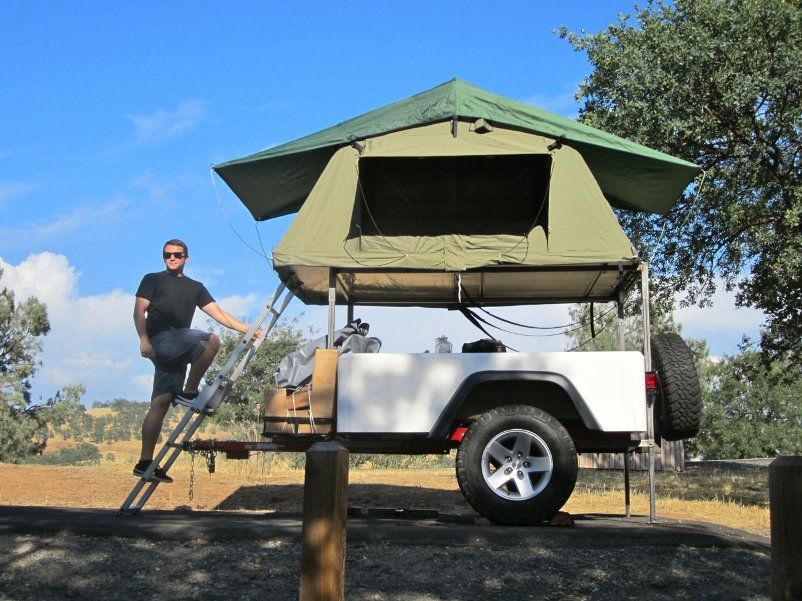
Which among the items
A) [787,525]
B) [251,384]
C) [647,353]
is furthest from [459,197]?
[251,384]

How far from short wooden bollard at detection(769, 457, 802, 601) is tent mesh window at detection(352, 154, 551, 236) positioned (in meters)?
5.22

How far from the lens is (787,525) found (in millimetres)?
3322

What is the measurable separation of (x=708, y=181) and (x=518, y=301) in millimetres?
6249

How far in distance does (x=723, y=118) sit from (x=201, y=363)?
9.38m

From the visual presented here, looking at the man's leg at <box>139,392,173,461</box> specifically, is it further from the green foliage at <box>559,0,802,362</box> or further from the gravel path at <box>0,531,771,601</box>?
the green foliage at <box>559,0,802,362</box>

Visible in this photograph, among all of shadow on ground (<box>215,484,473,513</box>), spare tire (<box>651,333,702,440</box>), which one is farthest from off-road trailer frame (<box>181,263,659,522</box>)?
shadow on ground (<box>215,484,473,513</box>)

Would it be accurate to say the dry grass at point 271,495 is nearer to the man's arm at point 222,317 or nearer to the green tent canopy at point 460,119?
the man's arm at point 222,317

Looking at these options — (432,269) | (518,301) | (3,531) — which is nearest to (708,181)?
(518,301)

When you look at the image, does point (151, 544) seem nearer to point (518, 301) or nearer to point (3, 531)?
point (3, 531)

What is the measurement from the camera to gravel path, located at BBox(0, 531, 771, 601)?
15.0 feet

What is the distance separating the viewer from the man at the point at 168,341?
7.63 m

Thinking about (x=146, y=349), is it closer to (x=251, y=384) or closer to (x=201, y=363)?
(x=201, y=363)

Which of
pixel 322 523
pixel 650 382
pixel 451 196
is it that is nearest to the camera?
pixel 322 523

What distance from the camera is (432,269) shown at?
7.52 m
